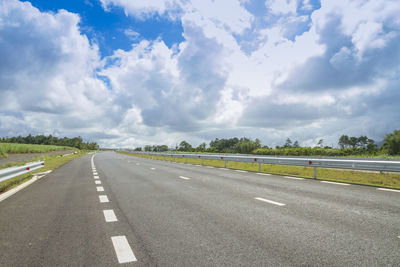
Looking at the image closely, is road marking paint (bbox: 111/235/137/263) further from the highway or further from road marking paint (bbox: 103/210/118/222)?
road marking paint (bbox: 103/210/118/222)

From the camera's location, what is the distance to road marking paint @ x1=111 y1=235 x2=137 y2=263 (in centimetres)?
320

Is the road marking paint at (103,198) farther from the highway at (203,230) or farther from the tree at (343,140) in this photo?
the tree at (343,140)

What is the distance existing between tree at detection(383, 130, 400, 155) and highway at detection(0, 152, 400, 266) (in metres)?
57.8

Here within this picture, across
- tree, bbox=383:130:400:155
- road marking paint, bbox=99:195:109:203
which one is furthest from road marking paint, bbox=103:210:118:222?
tree, bbox=383:130:400:155

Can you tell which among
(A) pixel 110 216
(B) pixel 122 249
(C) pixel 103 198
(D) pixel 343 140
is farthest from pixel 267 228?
(D) pixel 343 140

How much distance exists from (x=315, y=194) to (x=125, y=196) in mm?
5676

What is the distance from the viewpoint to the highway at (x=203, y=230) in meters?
3.20

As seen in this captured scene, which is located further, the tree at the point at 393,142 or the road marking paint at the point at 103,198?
the tree at the point at 393,142

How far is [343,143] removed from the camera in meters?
180

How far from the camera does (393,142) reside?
5584 cm

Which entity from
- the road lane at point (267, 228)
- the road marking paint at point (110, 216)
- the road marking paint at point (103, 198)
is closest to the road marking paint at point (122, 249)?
the road lane at point (267, 228)

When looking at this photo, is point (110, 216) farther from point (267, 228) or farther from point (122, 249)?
point (267, 228)

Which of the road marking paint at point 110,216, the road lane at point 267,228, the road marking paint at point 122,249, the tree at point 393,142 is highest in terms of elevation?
the tree at point 393,142

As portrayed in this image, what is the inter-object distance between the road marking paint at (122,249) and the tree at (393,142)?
206 ft
